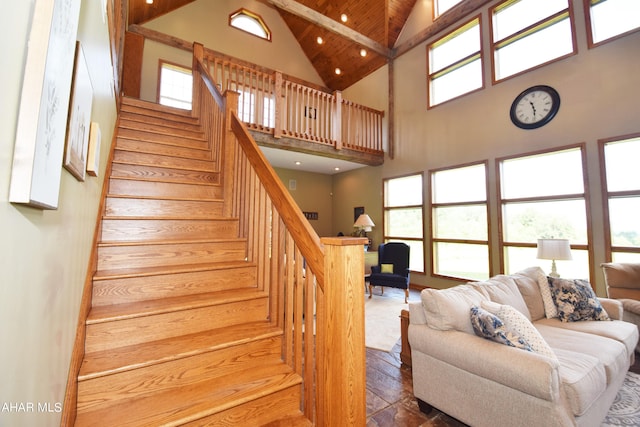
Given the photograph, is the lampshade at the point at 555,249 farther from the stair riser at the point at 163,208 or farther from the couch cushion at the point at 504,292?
the stair riser at the point at 163,208

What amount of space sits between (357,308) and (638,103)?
4486 mm

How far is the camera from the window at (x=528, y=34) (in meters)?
3.88

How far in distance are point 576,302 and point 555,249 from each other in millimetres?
892

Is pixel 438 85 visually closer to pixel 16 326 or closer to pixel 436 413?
pixel 436 413

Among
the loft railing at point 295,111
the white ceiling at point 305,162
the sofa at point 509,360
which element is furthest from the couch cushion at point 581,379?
the white ceiling at point 305,162

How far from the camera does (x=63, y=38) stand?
2.32 feet

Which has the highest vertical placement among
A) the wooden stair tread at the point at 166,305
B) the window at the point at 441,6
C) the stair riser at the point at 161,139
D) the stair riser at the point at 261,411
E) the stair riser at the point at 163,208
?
the window at the point at 441,6

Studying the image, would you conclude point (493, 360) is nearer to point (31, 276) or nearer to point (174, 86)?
point (31, 276)

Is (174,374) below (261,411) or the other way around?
the other way around

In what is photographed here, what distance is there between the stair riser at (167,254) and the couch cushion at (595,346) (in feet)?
Answer: 7.81

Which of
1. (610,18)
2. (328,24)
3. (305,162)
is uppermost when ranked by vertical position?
(328,24)

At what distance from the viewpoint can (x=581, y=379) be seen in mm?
1481

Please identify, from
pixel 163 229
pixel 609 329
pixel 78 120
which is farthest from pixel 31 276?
pixel 609 329

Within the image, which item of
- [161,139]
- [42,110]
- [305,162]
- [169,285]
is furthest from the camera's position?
[305,162]
